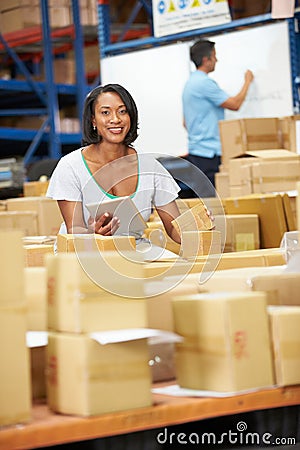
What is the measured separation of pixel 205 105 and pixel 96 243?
4.36 m

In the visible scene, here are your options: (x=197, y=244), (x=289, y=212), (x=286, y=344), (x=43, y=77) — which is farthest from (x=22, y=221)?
(x=43, y=77)

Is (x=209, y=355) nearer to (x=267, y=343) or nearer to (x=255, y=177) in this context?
(x=267, y=343)

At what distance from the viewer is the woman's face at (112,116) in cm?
419

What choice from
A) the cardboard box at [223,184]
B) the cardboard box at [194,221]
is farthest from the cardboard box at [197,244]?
the cardboard box at [223,184]

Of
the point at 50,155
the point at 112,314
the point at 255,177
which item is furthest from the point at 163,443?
the point at 50,155

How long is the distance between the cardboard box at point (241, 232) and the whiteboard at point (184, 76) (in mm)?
1997

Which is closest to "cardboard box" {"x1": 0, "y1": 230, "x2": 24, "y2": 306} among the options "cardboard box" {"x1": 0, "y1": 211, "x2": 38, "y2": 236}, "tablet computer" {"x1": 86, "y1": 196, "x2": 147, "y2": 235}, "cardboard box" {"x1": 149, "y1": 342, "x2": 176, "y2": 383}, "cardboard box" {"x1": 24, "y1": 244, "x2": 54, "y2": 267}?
"cardboard box" {"x1": 149, "y1": 342, "x2": 176, "y2": 383}

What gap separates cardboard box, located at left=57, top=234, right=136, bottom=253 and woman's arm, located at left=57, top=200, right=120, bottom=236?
0.23 ft

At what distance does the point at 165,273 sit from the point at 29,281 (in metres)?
0.63

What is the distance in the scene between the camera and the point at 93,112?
425cm

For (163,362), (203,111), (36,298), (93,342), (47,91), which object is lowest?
(163,362)

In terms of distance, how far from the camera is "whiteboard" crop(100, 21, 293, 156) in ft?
24.9

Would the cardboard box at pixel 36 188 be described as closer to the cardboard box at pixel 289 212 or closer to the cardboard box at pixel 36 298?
the cardboard box at pixel 289 212

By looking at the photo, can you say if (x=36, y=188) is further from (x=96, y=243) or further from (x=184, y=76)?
(x=96, y=243)
